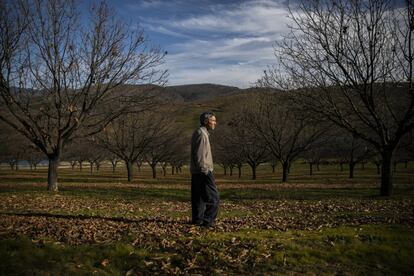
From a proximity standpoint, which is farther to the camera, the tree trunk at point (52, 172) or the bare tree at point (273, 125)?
the bare tree at point (273, 125)

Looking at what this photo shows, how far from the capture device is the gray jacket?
28.5 feet

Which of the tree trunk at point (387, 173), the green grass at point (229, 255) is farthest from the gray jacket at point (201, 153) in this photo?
the tree trunk at point (387, 173)

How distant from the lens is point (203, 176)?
8844mm

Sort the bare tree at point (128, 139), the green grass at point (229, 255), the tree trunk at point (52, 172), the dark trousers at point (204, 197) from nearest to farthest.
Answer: the green grass at point (229, 255) < the dark trousers at point (204, 197) < the tree trunk at point (52, 172) < the bare tree at point (128, 139)

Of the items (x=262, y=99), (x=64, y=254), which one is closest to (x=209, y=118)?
(x=64, y=254)

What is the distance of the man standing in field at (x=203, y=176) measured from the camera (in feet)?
28.5

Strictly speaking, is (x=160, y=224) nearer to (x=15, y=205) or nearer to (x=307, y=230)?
(x=307, y=230)

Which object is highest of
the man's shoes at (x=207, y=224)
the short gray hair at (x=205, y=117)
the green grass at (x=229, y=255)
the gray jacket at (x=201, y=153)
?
the short gray hair at (x=205, y=117)

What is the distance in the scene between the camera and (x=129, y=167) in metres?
37.8

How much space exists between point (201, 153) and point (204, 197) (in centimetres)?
104

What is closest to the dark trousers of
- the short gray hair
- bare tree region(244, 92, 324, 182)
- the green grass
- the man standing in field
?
the man standing in field

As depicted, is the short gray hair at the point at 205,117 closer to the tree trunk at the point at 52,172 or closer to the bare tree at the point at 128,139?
the tree trunk at the point at 52,172

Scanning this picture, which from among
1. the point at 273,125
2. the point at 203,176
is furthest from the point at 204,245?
the point at 273,125

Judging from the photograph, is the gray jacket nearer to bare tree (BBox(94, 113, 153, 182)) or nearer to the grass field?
the grass field
